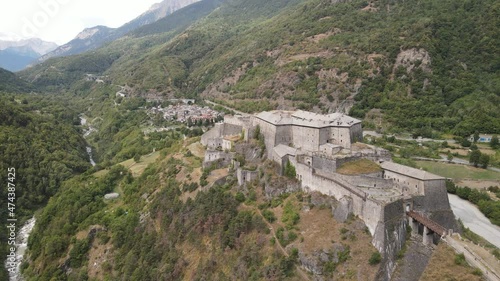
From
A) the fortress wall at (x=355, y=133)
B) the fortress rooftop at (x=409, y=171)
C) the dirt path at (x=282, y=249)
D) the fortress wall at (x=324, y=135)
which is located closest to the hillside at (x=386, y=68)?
the fortress wall at (x=355, y=133)

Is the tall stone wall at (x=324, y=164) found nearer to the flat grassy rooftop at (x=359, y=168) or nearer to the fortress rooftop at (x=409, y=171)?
the flat grassy rooftop at (x=359, y=168)

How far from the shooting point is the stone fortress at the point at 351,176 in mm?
38125

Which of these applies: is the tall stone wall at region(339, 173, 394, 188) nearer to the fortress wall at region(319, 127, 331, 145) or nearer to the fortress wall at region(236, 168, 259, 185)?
the fortress wall at region(319, 127, 331, 145)

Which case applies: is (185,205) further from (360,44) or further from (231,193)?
(360,44)

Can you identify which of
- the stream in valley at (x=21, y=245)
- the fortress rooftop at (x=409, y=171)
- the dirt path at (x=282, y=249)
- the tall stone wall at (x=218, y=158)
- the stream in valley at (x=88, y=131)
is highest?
the fortress rooftop at (x=409, y=171)

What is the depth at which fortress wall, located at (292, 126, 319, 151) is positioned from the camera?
5243 centimetres

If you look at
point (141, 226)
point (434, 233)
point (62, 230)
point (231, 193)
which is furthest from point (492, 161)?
point (62, 230)

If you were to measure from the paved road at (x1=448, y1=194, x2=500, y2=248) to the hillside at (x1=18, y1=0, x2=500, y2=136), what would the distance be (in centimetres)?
3328

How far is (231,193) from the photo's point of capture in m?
53.0

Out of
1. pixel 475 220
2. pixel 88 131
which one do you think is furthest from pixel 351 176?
pixel 88 131

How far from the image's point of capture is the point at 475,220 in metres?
56.9

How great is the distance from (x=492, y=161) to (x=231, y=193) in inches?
2112

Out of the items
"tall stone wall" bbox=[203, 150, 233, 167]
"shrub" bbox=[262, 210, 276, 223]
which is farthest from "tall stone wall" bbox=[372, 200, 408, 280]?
"tall stone wall" bbox=[203, 150, 233, 167]

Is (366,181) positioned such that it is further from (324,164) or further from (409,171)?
(324,164)
